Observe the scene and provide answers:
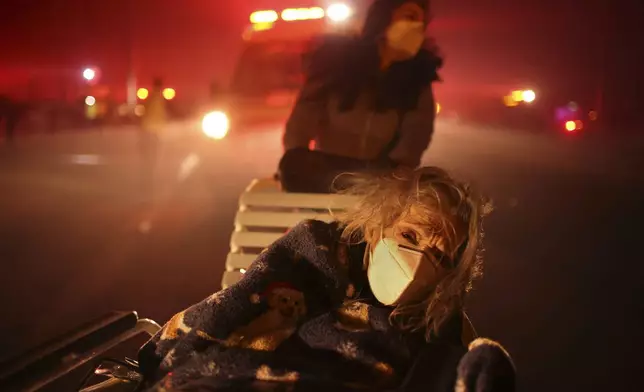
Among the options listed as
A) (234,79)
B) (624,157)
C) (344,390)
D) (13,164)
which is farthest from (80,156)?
(344,390)

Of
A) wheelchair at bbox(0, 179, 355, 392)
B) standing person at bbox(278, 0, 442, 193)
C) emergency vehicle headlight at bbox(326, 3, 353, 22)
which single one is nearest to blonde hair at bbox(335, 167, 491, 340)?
wheelchair at bbox(0, 179, 355, 392)

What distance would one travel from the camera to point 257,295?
2246 mm

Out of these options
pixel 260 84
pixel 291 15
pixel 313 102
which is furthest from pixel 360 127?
pixel 260 84

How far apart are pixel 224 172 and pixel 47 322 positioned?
708cm

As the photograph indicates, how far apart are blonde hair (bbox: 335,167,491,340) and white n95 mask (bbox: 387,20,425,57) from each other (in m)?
1.14

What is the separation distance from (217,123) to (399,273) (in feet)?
18.4

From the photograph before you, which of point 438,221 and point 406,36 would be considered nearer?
point 438,221

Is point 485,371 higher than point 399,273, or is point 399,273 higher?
point 399,273

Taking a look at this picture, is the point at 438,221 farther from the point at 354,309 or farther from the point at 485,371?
the point at 485,371

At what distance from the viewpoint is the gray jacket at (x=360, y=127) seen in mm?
3314

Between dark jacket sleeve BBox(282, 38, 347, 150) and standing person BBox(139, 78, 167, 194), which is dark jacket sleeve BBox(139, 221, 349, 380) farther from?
standing person BBox(139, 78, 167, 194)

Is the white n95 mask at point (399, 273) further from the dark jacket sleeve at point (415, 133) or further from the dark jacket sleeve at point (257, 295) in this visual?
the dark jacket sleeve at point (415, 133)

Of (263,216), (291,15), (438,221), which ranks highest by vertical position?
(291,15)

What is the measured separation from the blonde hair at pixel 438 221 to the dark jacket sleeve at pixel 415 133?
0.99 metres
